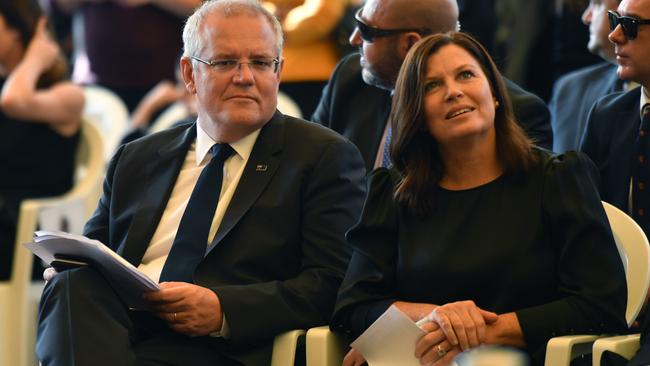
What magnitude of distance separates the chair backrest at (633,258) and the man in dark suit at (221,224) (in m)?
0.80

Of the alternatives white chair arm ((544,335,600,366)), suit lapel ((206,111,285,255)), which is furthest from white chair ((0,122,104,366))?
white chair arm ((544,335,600,366))

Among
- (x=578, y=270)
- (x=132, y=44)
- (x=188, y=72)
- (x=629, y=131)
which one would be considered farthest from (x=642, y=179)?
(x=132, y=44)

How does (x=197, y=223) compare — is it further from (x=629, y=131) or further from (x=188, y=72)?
(x=629, y=131)

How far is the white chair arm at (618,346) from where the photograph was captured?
332 centimetres

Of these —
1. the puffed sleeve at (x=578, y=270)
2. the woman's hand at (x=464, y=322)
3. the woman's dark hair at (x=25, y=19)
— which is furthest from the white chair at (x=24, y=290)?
the puffed sleeve at (x=578, y=270)

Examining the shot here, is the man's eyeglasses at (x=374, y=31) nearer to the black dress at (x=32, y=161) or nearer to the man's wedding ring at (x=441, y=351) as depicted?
the man's wedding ring at (x=441, y=351)

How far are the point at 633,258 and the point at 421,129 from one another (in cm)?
72

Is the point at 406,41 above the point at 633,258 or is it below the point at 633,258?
above

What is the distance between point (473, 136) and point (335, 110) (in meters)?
1.37

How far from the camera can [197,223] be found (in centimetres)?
401

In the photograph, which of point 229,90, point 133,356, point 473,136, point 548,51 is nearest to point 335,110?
point 229,90

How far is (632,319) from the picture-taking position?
3625 millimetres

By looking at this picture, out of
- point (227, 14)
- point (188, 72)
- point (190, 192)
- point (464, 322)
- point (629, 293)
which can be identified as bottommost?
point (629, 293)

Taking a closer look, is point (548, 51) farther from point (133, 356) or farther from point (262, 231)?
point (133, 356)
